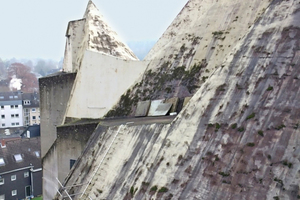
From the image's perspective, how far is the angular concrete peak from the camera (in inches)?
499

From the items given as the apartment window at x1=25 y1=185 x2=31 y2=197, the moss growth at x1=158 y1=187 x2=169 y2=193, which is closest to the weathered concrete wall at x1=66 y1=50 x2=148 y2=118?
the moss growth at x1=158 y1=187 x2=169 y2=193

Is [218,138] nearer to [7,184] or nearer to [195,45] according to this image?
[195,45]

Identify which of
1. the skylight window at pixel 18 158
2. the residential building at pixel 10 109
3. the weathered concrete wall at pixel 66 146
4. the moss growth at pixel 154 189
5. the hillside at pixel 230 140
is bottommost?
the residential building at pixel 10 109

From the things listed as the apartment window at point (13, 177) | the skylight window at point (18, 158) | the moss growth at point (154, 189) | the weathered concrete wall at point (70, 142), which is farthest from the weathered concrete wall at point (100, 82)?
the skylight window at point (18, 158)

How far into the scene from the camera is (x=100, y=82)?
1080 cm

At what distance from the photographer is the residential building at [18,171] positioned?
90.4ft

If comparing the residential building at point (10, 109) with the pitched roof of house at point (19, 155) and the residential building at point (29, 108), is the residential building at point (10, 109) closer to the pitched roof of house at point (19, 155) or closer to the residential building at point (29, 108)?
the residential building at point (29, 108)

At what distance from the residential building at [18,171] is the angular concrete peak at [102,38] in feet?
62.5

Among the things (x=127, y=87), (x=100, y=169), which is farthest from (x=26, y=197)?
(x=100, y=169)

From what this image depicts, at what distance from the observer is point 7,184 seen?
1087 inches

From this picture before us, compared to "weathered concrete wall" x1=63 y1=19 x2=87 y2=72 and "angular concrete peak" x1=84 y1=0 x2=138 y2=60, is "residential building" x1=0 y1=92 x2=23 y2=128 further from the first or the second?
"angular concrete peak" x1=84 y1=0 x2=138 y2=60

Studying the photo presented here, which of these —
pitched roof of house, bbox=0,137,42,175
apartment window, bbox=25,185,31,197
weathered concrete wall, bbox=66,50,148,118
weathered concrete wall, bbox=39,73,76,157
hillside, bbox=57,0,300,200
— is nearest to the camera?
hillside, bbox=57,0,300,200

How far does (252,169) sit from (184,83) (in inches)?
197

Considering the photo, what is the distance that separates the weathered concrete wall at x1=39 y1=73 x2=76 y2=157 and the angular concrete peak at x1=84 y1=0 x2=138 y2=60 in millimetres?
1664
